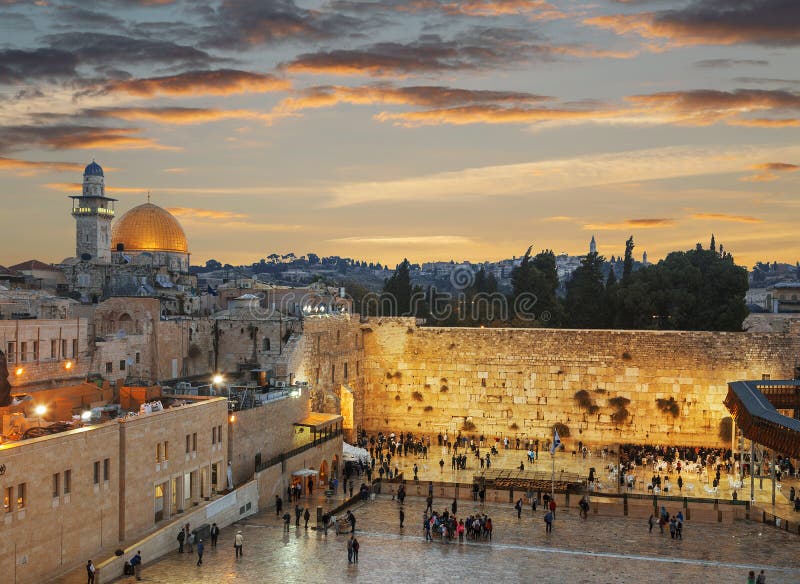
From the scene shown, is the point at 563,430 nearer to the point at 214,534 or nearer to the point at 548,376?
the point at 548,376

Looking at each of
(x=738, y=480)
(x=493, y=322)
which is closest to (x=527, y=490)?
(x=738, y=480)

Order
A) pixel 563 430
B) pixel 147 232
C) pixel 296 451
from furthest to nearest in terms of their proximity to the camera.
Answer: pixel 147 232, pixel 563 430, pixel 296 451

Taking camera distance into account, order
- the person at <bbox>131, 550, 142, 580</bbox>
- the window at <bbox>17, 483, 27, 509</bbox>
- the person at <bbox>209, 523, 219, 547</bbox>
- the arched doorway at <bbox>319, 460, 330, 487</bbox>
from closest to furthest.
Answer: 1. the window at <bbox>17, 483, 27, 509</bbox>
2. the person at <bbox>131, 550, 142, 580</bbox>
3. the person at <bbox>209, 523, 219, 547</bbox>
4. the arched doorway at <bbox>319, 460, 330, 487</bbox>

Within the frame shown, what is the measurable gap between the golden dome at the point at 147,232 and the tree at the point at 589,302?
29.2m

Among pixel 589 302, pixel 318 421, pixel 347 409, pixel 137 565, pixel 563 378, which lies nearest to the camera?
pixel 137 565

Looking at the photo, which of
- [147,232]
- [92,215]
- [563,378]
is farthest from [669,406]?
[92,215]

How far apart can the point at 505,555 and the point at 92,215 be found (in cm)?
5060

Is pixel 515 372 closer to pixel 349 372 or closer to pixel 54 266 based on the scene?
pixel 349 372

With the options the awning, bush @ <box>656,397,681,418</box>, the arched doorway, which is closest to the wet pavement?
the arched doorway

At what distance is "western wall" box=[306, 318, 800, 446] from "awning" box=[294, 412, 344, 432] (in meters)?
4.23

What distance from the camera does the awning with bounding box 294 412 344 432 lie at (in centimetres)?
3084

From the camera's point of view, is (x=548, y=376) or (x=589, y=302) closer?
(x=548, y=376)

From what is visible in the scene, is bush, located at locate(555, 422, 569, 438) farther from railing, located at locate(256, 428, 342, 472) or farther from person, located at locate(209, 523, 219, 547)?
person, located at locate(209, 523, 219, 547)

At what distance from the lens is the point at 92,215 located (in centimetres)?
6431
